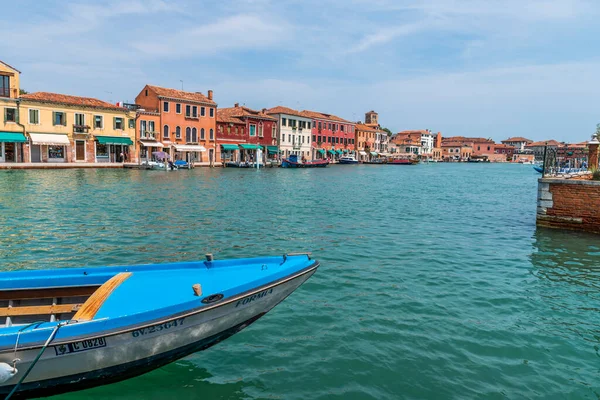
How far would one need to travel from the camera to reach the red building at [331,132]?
79.8 metres

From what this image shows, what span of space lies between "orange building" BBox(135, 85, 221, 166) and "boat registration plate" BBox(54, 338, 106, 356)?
157 feet

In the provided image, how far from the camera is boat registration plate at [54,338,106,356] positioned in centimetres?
414

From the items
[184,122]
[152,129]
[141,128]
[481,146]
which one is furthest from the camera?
[481,146]

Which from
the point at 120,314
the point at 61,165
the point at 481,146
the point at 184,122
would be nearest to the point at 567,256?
the point at 120,314

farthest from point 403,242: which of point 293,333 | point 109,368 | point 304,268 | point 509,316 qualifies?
point 109,368

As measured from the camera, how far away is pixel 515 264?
10305 mm

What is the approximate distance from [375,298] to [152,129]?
4625 cm

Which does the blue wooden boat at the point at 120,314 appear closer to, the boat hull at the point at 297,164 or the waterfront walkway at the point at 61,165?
the waterfront walkway at the point at 61,165

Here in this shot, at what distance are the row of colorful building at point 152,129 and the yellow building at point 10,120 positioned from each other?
71mm

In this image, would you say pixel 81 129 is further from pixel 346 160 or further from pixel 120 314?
pixel 346 160

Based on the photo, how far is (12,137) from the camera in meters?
37.5

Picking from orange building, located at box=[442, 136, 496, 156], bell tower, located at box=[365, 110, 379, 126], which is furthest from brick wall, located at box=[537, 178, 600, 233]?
orange building, located at box=[442, 136, 496, 156]

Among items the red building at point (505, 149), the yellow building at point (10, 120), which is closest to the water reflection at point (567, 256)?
the yellow building at point (10, 120)

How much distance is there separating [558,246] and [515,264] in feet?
8.90
